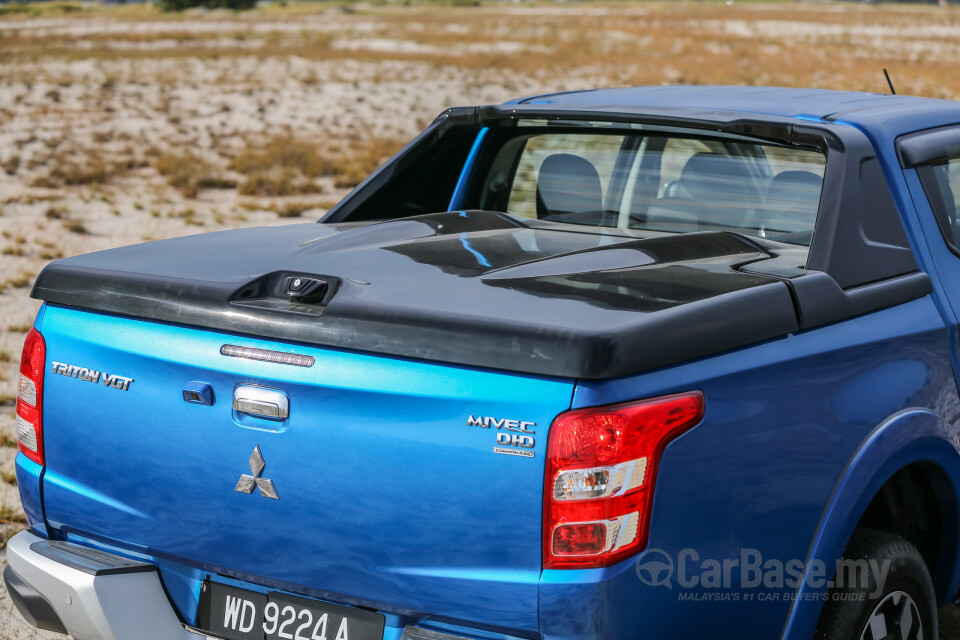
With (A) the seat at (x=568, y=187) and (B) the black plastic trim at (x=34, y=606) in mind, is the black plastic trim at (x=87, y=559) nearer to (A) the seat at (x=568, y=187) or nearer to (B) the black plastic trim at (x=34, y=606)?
(B) the black plastic trim at (x=34, y=606)

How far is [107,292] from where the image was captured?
2.48 meters

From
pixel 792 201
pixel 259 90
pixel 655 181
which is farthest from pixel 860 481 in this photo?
pixel 259 90

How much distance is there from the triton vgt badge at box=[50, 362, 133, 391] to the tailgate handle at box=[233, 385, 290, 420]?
343mm

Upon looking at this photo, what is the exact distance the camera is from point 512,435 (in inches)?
76.4

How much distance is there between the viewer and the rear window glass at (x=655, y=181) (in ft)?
10.8

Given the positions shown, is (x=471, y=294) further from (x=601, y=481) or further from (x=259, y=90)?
(x=259, y=90)

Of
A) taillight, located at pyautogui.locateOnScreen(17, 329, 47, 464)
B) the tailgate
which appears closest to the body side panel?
the tailgate

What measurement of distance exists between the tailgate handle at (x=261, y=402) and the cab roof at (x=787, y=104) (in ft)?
5.80

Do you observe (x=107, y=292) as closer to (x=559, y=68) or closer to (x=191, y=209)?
(x=191, y=209)

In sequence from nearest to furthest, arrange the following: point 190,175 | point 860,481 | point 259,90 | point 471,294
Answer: point 471,294 < point 860,481 < point 190,175 < point 259,90

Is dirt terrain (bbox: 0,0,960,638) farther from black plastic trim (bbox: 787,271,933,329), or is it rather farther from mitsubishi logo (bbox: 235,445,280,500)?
black plastic trim (bbox: 787,271,933,329)

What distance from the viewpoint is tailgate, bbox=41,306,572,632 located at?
1.98 m

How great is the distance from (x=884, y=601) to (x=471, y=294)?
1.32 metres

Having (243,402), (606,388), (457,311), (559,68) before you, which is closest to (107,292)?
(243,402)
